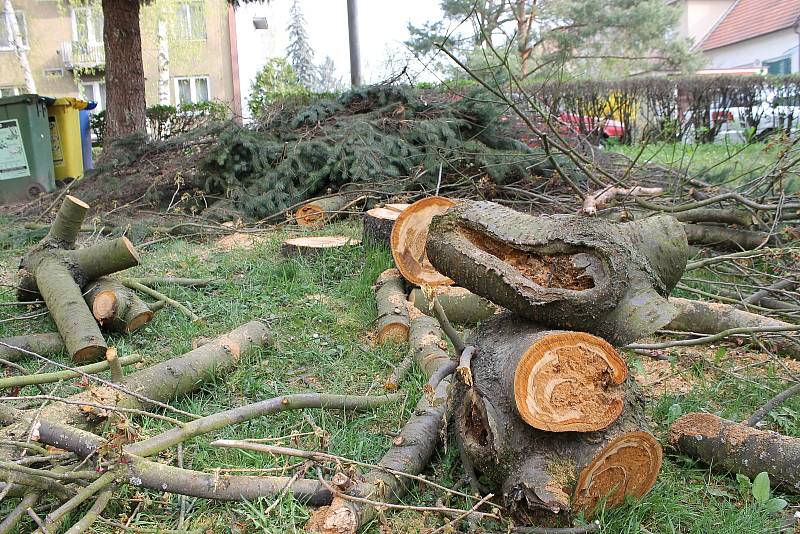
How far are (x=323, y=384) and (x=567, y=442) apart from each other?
156cm

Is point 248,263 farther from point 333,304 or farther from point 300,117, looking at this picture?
point 300,117

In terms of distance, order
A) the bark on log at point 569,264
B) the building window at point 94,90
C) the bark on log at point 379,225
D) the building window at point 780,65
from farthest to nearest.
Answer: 1. the building window at point 94,90
2. the building window at point 780,65
3. the bark on log at point 379,225
4. the bark on log at point 569,264

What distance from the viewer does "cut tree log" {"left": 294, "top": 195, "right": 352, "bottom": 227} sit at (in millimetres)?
6652

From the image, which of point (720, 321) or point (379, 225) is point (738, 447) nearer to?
point (720, 321)

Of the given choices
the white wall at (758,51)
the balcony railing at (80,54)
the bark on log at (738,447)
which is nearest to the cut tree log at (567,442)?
the bark on log at (738,447)

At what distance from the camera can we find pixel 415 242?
175 inches

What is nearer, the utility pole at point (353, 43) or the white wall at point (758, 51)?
the utility pole at point (353, 43)

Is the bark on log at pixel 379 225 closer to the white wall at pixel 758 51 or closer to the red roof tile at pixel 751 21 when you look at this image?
the white wall at pixel 758 51

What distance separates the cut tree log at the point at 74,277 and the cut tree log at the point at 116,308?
91 mm

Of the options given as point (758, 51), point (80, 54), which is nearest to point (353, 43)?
point (80, 54)

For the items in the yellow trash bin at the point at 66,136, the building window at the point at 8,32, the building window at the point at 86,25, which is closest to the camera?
the yellow trash bin at the point at 66,136

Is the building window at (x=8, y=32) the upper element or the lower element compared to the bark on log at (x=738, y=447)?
upper

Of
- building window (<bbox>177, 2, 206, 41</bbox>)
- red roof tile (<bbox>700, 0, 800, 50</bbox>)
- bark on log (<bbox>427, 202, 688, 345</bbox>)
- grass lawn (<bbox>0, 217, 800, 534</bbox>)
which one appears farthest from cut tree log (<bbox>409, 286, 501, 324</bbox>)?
building window (<bbox>177, 2, 206, 41</bbox>)

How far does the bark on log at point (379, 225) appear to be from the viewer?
509 cm
